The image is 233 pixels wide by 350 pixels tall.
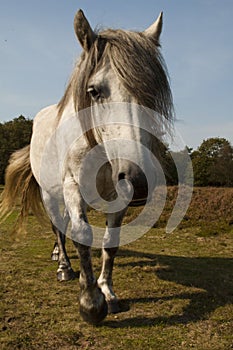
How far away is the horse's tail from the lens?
6.03m

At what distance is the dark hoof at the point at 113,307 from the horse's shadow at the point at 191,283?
9 centimetres

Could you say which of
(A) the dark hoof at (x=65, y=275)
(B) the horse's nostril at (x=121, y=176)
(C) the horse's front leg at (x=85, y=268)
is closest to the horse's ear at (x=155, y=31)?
(B) the horse's nostril at (x=121, y=176)

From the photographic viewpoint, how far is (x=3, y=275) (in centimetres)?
486

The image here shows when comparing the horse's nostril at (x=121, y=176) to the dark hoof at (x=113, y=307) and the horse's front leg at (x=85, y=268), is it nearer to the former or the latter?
the horse's front leg at (x=85, y=268)

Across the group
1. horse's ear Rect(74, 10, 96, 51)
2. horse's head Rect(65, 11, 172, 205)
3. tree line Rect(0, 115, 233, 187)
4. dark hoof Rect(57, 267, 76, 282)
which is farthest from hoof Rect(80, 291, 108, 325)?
tree line Rect(0, 115, 233, 187)

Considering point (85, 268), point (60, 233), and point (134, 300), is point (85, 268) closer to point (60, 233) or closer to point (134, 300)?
point (134, 300)

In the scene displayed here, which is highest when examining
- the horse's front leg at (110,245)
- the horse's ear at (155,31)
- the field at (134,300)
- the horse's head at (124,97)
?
the horse's ear at (155,31)

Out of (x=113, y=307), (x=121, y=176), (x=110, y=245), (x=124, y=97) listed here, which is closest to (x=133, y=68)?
(x=124, y=97)

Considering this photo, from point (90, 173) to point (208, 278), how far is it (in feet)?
8.35

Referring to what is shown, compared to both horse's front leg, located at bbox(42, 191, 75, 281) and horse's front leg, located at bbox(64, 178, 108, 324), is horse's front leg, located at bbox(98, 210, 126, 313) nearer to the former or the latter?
horse's front leg, located at bbox(64, 178, 108, 324)

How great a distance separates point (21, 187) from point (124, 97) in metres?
3.88

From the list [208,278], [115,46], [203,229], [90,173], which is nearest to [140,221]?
[203,229]

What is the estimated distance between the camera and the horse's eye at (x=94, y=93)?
9.55 ft

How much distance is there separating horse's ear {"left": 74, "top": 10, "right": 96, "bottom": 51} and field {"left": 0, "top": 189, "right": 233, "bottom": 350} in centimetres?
257
